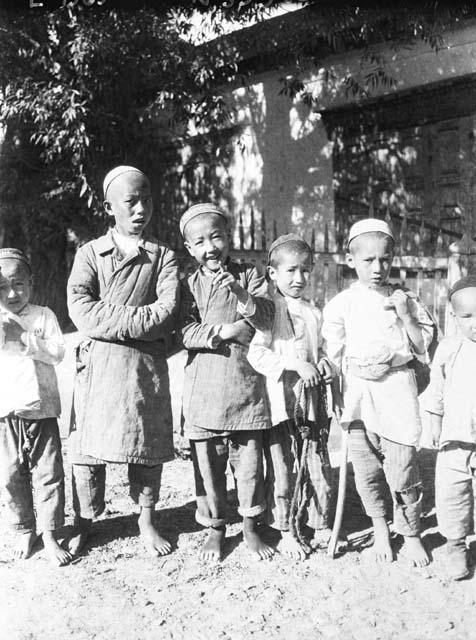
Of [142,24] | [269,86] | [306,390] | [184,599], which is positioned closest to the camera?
[184,599]

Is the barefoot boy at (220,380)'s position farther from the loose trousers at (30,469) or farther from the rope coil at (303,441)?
the loose trousers at (30,469)

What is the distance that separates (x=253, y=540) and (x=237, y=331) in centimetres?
104

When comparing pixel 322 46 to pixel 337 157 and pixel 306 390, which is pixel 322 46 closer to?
pixel 337 157

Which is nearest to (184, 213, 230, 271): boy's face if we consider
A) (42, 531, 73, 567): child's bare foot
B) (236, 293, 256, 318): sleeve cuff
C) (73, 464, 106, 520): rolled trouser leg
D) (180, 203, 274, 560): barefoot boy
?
(180, 203, 274, 560): barefoot boy

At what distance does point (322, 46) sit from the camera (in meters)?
8.03

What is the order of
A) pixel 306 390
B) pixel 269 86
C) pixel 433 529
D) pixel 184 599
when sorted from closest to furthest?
1. pixel 184 599
2. pixel 306 390
3. pixel 433 529
4. pixel 269 86

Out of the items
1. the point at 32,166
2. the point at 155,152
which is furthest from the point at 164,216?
the point at 32,166

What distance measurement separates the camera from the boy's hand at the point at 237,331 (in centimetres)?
312

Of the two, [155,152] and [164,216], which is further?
[164,216]

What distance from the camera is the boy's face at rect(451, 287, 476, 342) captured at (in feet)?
9.46

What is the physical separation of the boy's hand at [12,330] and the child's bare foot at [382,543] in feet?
6.38

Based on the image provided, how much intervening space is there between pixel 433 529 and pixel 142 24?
6406mm

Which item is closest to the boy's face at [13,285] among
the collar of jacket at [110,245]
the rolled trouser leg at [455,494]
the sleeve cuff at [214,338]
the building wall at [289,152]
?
the collar of jacket at [110,245]

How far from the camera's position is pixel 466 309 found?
9.53 feet
